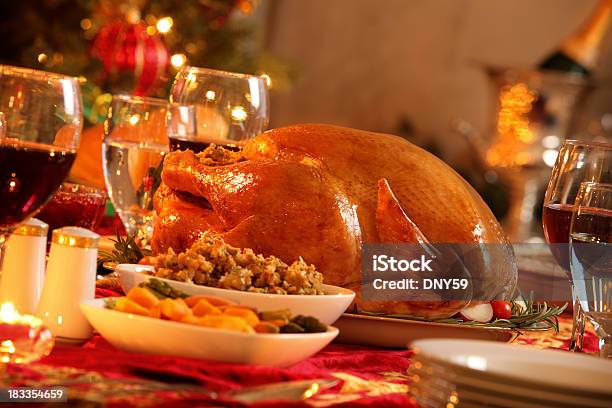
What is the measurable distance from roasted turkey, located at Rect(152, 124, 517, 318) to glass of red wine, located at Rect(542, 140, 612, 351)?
79 millimetres

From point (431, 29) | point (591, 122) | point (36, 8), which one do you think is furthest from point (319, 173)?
point (431, 29)

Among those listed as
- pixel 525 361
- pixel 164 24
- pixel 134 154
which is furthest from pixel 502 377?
pixel 164 24

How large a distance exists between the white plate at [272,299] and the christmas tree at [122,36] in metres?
2.90

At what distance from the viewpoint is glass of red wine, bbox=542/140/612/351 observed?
1.44 meters

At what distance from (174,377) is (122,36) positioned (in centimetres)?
322

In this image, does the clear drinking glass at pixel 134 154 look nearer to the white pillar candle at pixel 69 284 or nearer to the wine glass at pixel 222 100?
the wine glass at pixel 222 100

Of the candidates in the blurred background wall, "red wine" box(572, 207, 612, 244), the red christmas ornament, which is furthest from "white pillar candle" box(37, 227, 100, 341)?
the blurred background wall

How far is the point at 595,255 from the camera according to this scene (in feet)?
4.24

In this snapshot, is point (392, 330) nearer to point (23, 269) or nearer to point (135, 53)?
point (23, 269)

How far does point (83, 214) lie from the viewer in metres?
1.63

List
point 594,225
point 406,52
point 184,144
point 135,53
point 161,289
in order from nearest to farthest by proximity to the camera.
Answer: point 161,289, point 594,225, point 184,144, point 135,53, point 406,52

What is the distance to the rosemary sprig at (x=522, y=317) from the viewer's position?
1382mm

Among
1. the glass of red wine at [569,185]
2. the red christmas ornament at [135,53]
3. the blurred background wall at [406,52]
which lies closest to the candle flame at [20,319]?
the glass of red wine at [569,185]

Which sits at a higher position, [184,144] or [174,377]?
[184,144]
